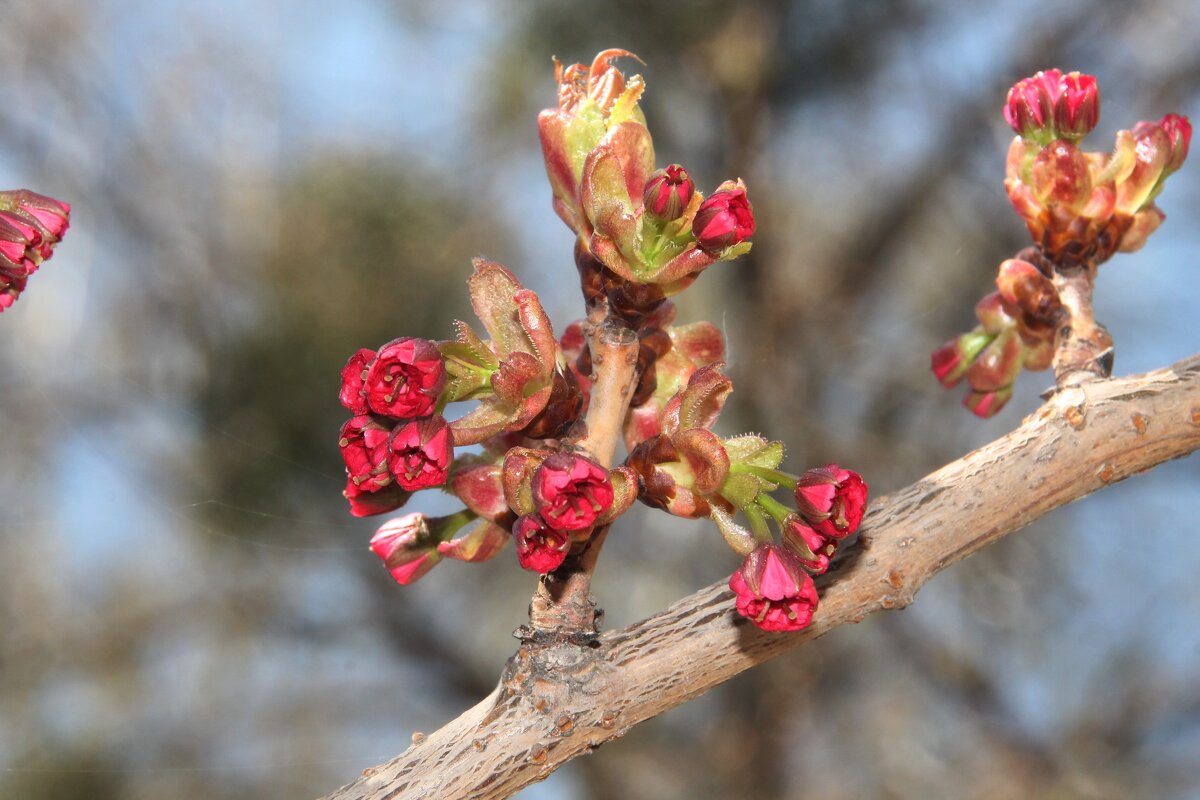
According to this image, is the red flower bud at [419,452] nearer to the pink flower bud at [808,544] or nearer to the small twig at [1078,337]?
the pink flower bud at [808,544]

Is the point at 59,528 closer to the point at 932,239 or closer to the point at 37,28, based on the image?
the point at 37,28

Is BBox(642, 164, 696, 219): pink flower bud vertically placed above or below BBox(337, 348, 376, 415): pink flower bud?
above

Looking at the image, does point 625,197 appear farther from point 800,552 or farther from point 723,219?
point 800,552

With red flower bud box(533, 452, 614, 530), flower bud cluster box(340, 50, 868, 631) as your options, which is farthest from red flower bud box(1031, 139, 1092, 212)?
red flower bud box(533, 452, 614, 530)

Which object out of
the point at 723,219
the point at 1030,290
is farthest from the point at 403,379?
the point at 1030,290

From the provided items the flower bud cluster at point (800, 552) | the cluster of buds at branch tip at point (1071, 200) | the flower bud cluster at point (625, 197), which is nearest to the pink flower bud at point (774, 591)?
the flower bud cluster at point (800, 552)

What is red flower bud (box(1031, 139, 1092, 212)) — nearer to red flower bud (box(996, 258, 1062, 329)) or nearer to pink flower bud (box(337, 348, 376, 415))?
red flower bud (box(996, 258, 1062, 329))
